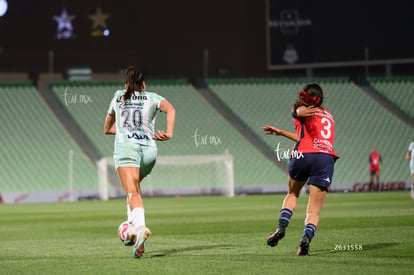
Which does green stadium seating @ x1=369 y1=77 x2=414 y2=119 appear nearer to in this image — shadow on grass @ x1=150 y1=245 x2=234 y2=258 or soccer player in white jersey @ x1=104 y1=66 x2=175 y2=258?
shadow on grass @ x1=150 y1=245 x2=234 y2=258

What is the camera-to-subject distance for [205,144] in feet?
108

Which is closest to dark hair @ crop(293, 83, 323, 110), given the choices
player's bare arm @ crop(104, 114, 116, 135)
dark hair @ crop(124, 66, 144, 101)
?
dark hair @ crop(124, 66, 144, 101)

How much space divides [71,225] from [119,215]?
3093 millimetres

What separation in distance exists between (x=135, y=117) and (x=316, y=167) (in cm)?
218

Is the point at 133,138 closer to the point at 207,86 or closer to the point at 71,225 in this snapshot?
the point at 71,225

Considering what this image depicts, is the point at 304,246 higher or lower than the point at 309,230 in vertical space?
lower

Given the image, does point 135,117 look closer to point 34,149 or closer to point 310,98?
point 310,98

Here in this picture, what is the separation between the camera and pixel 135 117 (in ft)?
28.4

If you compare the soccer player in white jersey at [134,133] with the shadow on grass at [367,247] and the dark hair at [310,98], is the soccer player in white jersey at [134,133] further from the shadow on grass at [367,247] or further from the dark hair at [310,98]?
the shadow on grass at [367,247]

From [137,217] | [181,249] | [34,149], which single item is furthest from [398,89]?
[137,217]

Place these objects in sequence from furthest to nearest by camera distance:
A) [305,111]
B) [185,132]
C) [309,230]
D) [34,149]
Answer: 1. [185,132]
2. [34,149]
3. [305,111]
4. [309,230]

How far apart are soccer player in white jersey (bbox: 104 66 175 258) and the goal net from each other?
20639mm

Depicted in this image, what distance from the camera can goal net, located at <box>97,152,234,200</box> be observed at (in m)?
29.8

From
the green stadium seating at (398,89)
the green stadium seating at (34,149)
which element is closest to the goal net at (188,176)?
the green stadium seating at (34,149)
